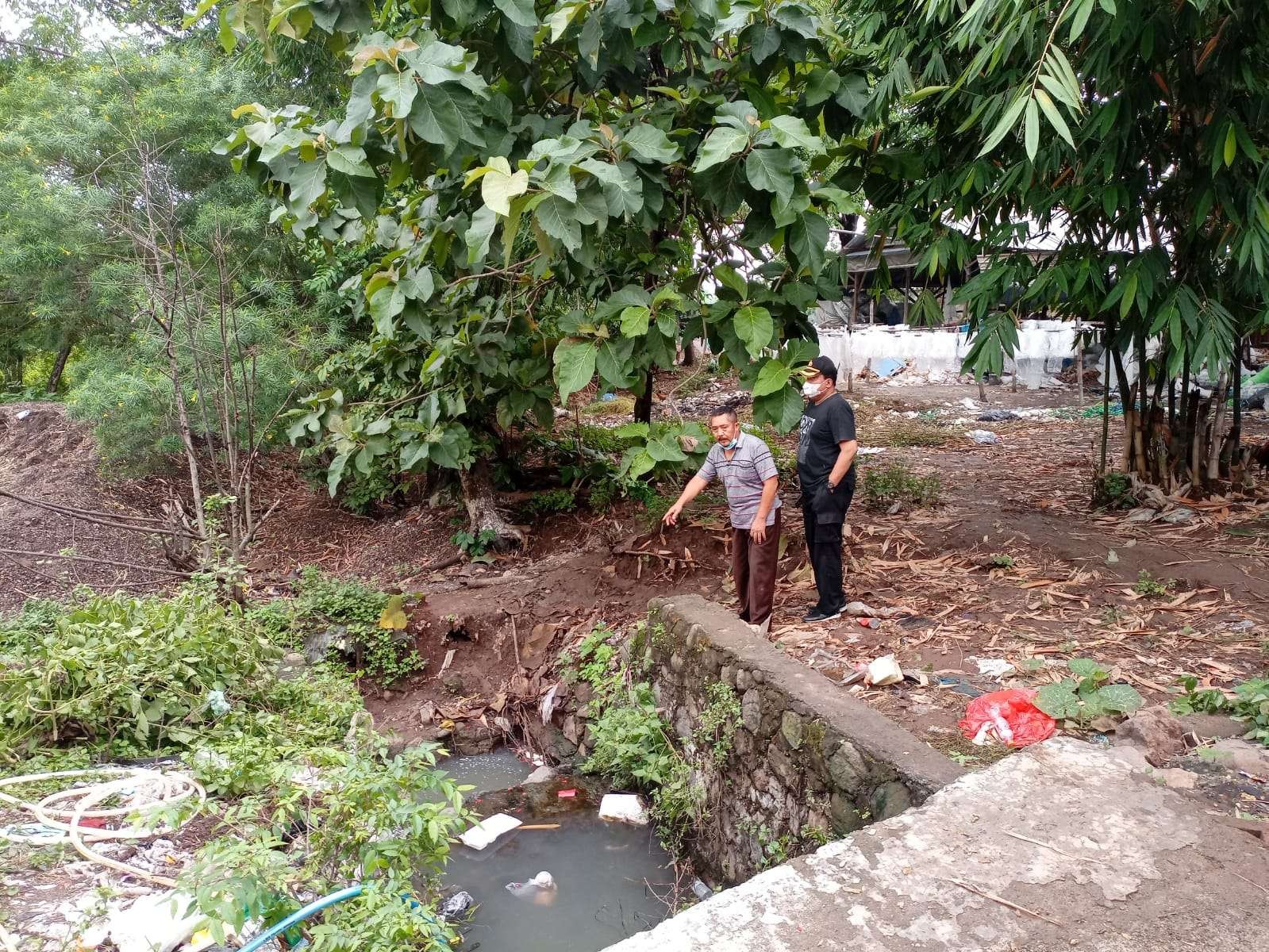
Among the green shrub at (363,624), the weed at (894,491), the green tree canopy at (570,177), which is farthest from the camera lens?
the weed at (894,491)

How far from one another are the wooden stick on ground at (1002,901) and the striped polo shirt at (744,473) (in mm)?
2483

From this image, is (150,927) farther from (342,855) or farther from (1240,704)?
(1240,704)

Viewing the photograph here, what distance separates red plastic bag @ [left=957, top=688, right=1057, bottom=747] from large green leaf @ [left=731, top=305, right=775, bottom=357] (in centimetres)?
192

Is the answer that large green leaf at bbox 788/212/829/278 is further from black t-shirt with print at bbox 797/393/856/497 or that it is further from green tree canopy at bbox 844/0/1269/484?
green tree canopy at bbox 844/0/1269/484

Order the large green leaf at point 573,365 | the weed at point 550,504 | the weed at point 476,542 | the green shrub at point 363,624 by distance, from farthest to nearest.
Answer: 1. the weed at point 550,504
2. the weed at point 476,542
3. the green shrub at point 363,624
4. the large green leaf at point 573,365

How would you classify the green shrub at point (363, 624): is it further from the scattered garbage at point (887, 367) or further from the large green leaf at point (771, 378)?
the scattered garbage at point (887, 367)

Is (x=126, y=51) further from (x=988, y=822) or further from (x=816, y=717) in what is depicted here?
(x=988, y=822)

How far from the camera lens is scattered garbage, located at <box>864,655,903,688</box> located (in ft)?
13.0

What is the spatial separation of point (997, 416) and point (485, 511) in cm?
875

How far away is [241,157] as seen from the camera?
4.09 metres

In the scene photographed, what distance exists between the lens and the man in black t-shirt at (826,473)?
4488 mm

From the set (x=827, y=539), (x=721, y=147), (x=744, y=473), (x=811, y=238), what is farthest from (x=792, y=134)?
(x=827, y=539)

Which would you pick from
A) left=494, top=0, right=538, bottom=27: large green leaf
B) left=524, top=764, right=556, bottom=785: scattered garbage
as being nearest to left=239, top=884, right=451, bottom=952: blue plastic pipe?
left=524, top=764, right=556, bottom=785: scattered garbage

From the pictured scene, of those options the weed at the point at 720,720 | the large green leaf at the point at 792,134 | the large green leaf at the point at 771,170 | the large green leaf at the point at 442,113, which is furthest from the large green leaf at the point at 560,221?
the weed at the point at 720,720
